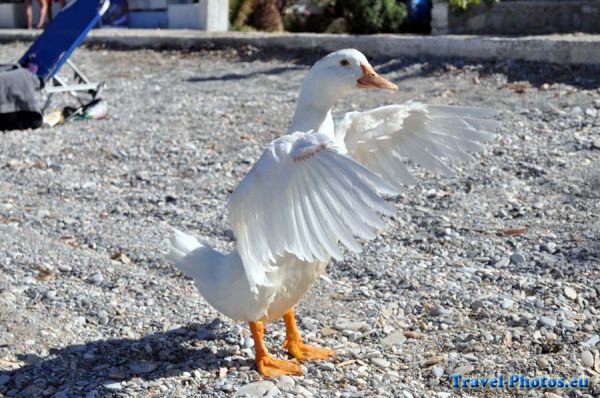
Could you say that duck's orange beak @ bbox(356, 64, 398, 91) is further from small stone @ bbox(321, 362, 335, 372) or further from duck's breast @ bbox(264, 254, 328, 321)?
small stone @ bbox(321, 362, 335, 372)

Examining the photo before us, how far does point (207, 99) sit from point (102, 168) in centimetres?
254

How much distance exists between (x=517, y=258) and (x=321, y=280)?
1099mm

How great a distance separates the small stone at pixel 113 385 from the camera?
11.1ft

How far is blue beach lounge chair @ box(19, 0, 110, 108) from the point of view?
8.63 meters

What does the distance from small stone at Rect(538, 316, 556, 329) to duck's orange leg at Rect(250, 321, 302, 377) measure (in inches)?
45.6

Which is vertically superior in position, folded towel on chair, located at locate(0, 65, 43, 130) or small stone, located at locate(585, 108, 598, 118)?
small stone, located at locate(585, 108, 598, 118)

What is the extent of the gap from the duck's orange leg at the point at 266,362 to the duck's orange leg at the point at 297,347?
3.9 inches

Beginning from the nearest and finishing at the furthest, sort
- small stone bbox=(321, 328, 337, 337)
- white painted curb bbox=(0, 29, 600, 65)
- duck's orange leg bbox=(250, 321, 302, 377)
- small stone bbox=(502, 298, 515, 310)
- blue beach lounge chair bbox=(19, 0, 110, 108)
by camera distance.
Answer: duck's orange leg bbox=(250, 321, 302, 377)
small stone bbox=(321, 328, 337, 337)
small stone bbox=(502, 298, 515, 310)
blue beach lounge chair bbox=(19, 0, 110, 108)
white painted curb bbox=(0, 29, 600, 65)

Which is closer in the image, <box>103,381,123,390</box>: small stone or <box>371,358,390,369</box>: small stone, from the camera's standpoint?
<box>103,381,123,390</box>: small stone

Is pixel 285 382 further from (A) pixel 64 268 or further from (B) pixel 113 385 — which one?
(A) pixel 64 268

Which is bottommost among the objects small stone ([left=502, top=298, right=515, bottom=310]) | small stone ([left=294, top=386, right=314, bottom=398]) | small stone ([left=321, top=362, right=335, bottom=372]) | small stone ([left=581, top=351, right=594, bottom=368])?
small stone ([left=321, top=362, right=335, bottom=372])

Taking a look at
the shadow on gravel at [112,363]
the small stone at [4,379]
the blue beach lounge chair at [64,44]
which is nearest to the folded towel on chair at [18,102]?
the blue beach lounge chair at [64,44]

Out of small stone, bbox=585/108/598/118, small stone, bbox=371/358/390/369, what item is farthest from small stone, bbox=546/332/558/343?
small stone, bbox=585/108/598/118

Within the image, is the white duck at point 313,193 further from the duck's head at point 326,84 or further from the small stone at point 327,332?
the small stone at point 327,332
